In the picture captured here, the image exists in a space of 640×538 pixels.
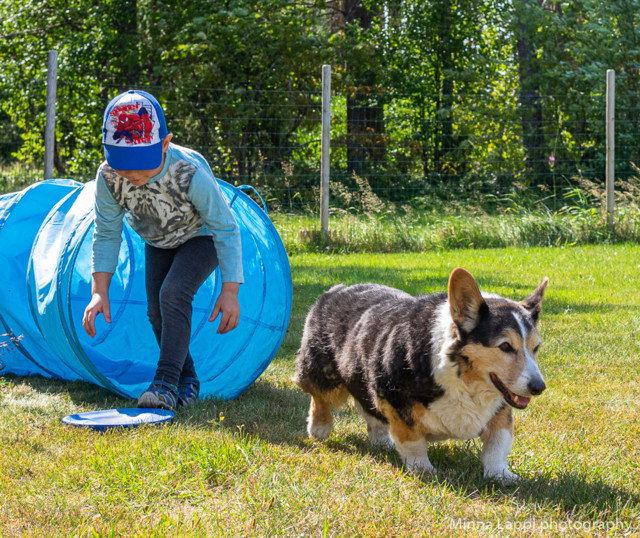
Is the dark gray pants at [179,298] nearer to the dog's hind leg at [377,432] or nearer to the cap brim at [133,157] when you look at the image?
the cap brim at [133,157]

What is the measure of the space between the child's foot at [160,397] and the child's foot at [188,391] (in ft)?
0.43

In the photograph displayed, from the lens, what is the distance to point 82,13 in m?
16.3

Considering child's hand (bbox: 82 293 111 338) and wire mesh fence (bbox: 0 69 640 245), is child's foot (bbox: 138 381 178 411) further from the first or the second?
wire mesh fence (bbox: 0 69 640 245)

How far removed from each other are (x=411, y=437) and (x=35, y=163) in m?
17.6

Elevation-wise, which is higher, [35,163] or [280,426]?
[35,163]

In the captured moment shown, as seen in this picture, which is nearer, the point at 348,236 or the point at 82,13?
the point at 348,236

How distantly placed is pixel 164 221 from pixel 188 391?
0.99 metres

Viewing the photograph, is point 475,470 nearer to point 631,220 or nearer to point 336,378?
point 336,378

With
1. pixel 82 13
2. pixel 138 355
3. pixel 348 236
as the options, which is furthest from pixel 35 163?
pixel 138 355

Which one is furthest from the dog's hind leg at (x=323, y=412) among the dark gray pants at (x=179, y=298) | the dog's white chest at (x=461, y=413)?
the dark gray pants at (x=179, y=298)

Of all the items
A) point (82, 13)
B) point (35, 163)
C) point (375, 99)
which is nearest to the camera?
point (375, 99)

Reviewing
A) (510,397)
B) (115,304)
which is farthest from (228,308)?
(115,304)

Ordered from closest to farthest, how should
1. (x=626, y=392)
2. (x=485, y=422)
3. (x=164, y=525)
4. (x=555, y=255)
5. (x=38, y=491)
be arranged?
(x=164, y=525) < (x=38, y=491) < (x=485, y=422) < (x=626, y=392) < (x=555, y=255)

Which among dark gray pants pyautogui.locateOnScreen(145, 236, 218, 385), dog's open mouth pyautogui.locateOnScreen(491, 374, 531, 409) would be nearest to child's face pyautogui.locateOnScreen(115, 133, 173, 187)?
dark gray pants pyautogui.locateOnScreen(145, 236, 218, 385)
